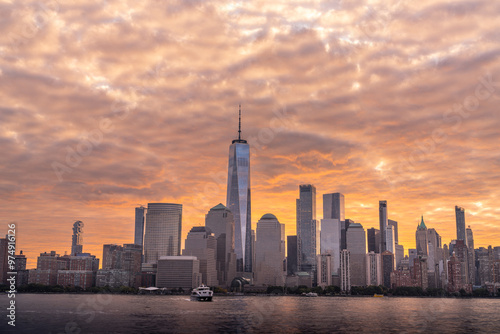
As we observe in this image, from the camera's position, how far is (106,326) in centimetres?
12531

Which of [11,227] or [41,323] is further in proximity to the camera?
[41,323]

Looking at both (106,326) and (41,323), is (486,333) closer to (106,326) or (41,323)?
(106,326)

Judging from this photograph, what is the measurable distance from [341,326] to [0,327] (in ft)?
295

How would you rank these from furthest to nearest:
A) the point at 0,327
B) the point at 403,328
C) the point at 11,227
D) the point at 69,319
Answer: the point at 69,319, the point at 403,328, the point at 0,327, the point at 11,227

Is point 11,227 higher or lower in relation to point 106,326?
higher

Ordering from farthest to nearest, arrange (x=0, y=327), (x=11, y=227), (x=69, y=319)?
(x=69, y=319), (x=0, y=327), (x=11, y=227)

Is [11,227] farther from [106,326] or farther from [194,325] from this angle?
[194,325]

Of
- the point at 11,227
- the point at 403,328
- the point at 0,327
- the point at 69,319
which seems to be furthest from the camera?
the point at 69,319

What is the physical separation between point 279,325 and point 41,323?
216ft

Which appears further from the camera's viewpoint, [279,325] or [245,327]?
[279,325]

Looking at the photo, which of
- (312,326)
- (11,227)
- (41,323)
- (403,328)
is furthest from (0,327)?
(403,328)

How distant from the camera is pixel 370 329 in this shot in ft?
420

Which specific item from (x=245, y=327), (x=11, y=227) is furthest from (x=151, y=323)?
(x=11, y=227)

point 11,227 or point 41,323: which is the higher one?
point 11,227
